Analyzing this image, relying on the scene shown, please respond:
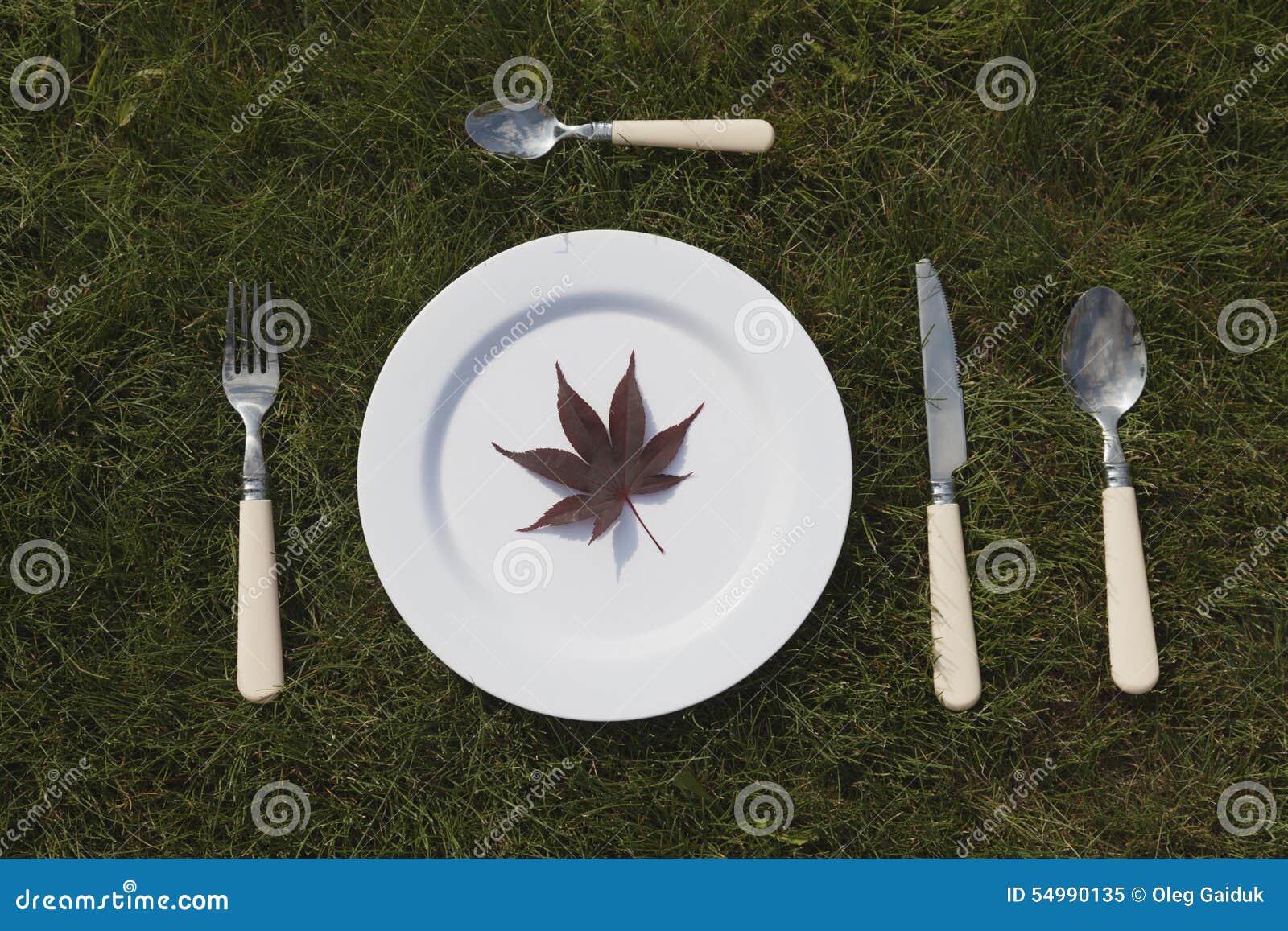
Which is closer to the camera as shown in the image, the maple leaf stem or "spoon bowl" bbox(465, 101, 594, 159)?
the maple leaf stem

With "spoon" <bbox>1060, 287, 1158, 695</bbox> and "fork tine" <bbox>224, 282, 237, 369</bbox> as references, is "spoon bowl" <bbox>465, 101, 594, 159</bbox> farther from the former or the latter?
"spoon" <bbox>1060, 287, 1158, 695</bbox>

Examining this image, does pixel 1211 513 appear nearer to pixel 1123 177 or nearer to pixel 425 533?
pixel 1123 177

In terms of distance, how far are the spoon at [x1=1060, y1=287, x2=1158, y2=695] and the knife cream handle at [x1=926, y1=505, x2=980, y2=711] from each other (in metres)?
0.28

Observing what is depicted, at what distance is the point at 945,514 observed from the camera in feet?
5.33

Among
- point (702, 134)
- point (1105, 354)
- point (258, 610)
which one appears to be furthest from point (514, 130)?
point (1105, 354)

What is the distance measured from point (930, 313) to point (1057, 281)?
11.9 inches

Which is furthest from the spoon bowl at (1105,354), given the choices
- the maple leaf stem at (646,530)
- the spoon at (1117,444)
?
the maple leaf stem at (646,530)

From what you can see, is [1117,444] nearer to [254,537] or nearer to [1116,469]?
[1116,469]

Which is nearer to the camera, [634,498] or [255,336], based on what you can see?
[634,498]

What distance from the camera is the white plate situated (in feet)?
5.16

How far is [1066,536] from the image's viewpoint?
1.76 meters

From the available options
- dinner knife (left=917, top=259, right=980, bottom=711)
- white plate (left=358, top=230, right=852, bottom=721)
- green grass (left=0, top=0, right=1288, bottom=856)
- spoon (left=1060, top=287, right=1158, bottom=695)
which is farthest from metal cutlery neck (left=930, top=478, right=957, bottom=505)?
spoon (left=1060, top=287, right=1158, bottom=695)

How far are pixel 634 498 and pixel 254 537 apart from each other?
722 mm

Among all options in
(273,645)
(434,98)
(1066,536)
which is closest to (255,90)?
(434,98)
